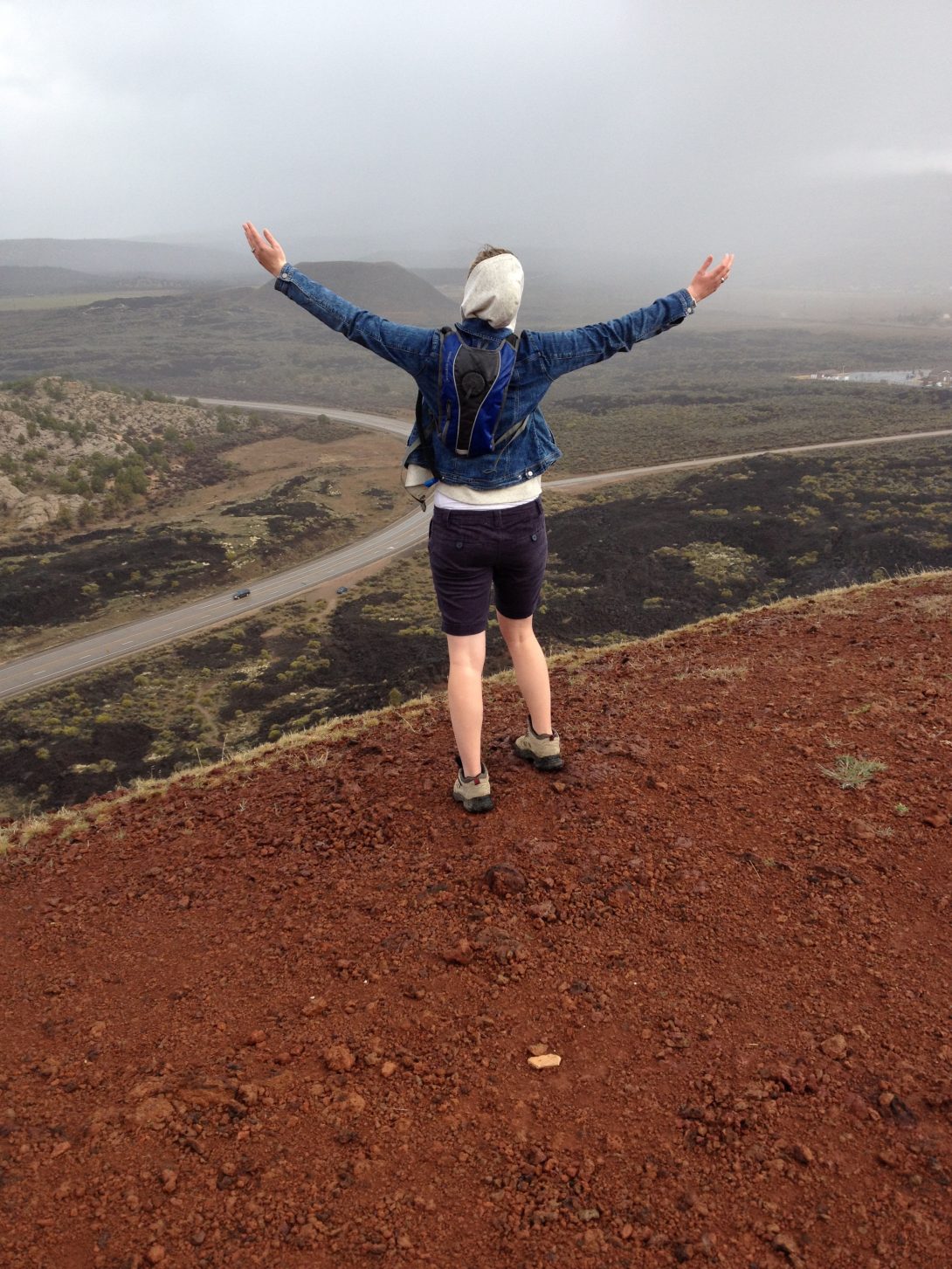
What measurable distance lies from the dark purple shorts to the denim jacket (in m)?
0.17

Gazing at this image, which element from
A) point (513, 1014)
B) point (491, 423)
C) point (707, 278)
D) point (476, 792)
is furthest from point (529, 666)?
point (707, 278)

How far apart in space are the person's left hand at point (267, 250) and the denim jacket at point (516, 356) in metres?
0.05

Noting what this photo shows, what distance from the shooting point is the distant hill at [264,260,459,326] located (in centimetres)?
17988

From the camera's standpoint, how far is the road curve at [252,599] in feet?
104

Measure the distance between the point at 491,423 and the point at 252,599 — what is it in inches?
1438

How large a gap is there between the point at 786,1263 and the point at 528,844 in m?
1.88

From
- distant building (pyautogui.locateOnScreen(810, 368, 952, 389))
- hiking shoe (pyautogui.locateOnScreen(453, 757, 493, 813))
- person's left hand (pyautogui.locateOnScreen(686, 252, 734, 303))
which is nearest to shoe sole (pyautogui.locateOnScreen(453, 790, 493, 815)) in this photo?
hiking shoe (pyautogui.locateOnScreen(453, 757, 493, 813))

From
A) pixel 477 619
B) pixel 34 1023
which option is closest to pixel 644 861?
pixel 477 619

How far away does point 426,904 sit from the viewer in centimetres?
335

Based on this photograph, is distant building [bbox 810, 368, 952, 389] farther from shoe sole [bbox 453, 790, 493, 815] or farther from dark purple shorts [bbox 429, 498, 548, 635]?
shoe sole [bbox 453, 790, 493, 815]

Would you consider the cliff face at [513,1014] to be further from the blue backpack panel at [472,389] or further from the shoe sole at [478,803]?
the blue backpack panel at [472,389]

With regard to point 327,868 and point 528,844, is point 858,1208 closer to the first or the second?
point 528,844

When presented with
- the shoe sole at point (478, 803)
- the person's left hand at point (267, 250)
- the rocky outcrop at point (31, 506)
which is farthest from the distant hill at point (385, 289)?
the shoe sole at point (478, 803)

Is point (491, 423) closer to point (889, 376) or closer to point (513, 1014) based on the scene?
point (513, 1014)
